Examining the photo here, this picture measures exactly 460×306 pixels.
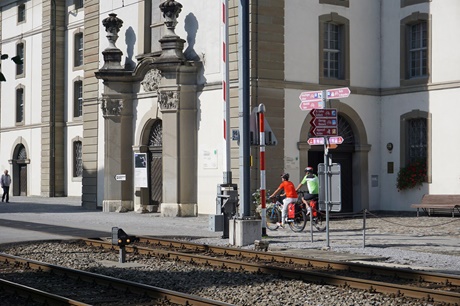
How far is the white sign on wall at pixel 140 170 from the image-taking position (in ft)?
105

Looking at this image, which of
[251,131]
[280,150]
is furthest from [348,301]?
[280,150]

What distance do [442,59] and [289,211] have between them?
879 centimetres

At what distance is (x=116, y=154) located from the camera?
33062 millimetres

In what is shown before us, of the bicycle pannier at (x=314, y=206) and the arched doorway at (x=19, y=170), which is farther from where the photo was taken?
the arched doorway at (x=19, y=170)

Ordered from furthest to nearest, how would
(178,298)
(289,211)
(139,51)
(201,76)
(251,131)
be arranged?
(139,51)
(201,76)
(289,211)
(251,131)
(178,298)

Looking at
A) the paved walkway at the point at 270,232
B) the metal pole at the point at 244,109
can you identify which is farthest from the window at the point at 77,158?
the metal pole at the point at 244,109

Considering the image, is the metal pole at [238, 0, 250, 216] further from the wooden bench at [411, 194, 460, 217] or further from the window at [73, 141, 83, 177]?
the window at [73, 141, 83, 177]

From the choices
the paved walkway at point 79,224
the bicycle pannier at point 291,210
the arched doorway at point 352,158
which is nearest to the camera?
the paved walkway at point 79,224

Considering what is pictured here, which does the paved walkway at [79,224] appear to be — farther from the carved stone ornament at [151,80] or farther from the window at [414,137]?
the window at [414,137]

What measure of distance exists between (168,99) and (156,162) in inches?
120

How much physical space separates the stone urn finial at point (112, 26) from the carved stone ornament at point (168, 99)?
12.9 ft

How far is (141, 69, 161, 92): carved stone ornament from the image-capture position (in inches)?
1228

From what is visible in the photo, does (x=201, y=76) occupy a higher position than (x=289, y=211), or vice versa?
(x=201, y=76)

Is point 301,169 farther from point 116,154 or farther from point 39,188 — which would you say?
point 39,188
